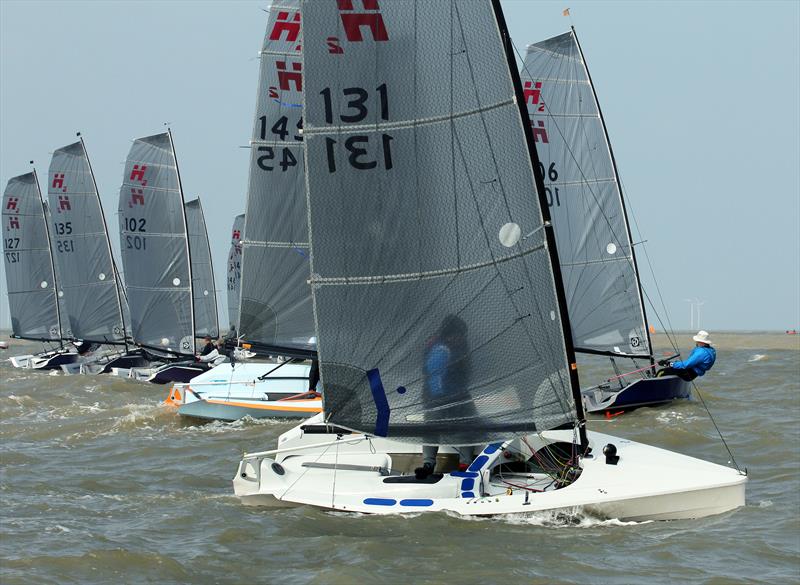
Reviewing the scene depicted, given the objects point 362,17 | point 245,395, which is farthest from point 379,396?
point 245,395

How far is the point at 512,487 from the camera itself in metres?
11.8

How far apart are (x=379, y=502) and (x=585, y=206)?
13.8 meters

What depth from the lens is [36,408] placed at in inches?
1011

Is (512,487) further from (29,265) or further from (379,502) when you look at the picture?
(29,265)

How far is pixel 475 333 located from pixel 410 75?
2927 mm

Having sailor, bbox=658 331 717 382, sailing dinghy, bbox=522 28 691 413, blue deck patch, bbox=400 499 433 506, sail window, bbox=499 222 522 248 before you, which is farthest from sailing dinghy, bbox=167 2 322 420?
sail window, bbox=499 222 522 248

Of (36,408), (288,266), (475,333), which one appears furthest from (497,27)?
(36,408)

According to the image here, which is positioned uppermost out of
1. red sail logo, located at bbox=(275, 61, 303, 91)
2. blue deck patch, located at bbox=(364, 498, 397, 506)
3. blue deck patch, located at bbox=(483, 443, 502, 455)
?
red sail logo, located at bbox=(275, 61, 303, 91)

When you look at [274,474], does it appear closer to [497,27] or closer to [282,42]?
[497,27]

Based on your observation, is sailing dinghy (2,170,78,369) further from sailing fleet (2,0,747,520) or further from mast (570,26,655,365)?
sailing fleet (2,0,747,520)

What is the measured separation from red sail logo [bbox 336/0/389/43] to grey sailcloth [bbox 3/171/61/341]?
118 ft

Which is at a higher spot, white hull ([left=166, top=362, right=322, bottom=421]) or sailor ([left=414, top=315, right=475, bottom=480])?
sailor ([left=414, top=315, right=475, bottom=480])

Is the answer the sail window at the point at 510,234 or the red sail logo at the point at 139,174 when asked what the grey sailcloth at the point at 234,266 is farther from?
the sail window at the point at 510,234

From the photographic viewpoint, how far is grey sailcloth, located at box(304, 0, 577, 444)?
11.6 metres
